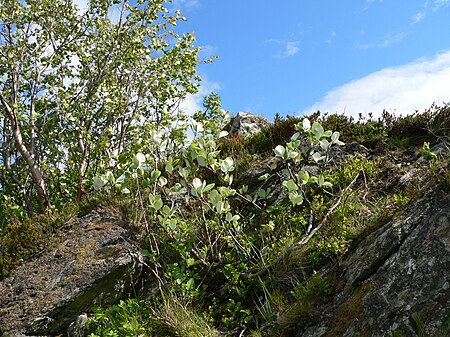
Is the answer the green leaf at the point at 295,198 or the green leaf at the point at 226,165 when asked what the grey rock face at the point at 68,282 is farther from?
the green leaf at the point at 295,198

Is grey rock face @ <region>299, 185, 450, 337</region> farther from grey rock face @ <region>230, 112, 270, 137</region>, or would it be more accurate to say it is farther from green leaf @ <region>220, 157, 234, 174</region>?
grey rock face @ <region>230, 112, 270, 137</region>

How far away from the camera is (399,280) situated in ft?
13.3

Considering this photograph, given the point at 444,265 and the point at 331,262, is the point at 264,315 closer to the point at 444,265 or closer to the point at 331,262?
the point at 331,262

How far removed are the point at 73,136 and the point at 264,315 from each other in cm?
812

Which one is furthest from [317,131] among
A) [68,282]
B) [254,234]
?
[68,282]

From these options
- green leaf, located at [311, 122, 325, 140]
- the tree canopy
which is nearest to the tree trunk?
the tree canopy

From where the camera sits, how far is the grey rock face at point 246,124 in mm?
11891

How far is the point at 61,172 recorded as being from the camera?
11961mm

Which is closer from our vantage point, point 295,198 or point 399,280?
point 399,280

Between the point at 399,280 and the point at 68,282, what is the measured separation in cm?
411

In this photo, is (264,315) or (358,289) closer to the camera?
(358,289)

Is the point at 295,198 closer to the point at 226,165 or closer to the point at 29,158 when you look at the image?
the point at 226,165

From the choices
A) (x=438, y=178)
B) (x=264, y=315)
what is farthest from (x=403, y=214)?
(x=264, y=315)

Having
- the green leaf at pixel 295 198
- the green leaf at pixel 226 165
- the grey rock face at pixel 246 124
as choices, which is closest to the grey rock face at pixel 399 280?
the green leaf at pixel 295 198
